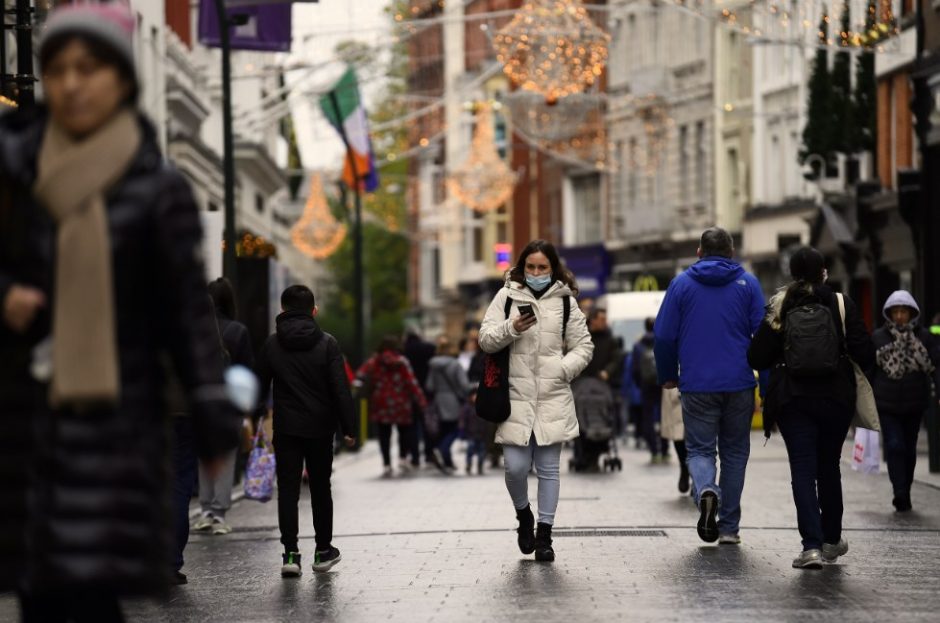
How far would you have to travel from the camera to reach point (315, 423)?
13.2 metres

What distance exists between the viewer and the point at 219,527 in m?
17.1

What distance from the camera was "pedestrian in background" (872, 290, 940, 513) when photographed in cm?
1745

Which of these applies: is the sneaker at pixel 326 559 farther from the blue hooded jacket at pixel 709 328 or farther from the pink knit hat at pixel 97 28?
the pink knit hat at pixel 97 28

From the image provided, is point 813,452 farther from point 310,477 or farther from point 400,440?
point 400,440

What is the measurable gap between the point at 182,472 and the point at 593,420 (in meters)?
12.0

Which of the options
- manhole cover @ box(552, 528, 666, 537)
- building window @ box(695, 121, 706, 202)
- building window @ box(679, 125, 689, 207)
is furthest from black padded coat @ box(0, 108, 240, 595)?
building window @ box(679, 125, 689, 207)

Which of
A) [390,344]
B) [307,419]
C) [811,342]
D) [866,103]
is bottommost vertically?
[390,344]

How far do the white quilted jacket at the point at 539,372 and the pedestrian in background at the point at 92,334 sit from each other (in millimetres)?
7407

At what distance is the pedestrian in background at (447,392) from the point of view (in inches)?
1136

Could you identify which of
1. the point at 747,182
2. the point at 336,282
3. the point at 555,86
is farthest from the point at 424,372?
the point at 336,282

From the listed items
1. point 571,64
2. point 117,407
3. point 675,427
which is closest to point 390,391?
point 675,427

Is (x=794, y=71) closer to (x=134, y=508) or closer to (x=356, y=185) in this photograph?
(x=356, y=185)

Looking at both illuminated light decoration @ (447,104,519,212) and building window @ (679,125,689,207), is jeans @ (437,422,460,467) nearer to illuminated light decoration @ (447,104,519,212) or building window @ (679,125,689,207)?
illuminated light decoration @ (447,104,519,212)

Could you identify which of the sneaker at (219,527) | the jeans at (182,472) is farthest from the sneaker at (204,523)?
the jeans at (182,472)
